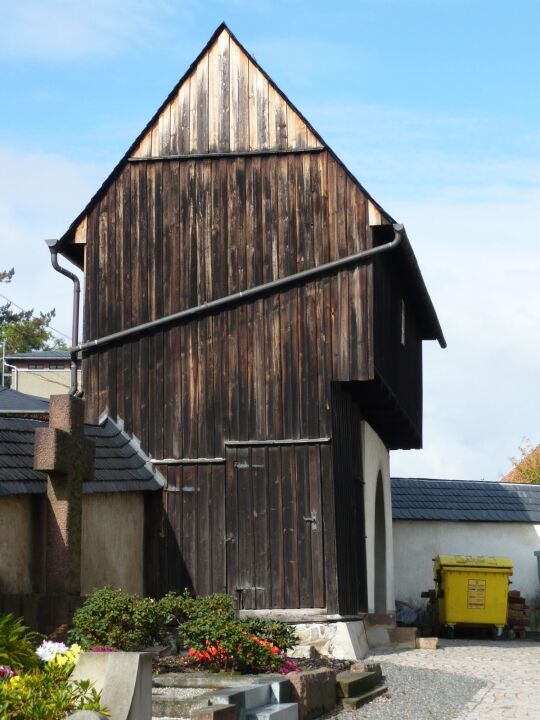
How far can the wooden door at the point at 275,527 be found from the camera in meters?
16.5

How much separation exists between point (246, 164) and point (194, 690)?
29.3 ft

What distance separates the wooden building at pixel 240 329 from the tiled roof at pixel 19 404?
2.23 metres

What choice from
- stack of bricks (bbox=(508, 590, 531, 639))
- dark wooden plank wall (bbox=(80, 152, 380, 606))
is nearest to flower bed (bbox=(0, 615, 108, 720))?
dark wooden plank wall (bbox=(80, 152, 380, 606))

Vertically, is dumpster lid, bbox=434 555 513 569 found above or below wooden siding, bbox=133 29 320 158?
below

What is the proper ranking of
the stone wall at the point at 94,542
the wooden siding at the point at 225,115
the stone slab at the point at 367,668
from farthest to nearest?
the wooden siding at the point at 225,115 < the stone slab at the point at 367,668 < the stone wall at the point at 94,542

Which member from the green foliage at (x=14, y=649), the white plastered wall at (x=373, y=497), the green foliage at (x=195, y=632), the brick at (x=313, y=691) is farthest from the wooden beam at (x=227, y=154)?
the green foliage at (x=14, y=649)

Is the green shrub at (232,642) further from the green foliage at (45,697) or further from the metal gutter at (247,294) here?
the metal gutter at (247,294)

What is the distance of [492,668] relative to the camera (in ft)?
51.8

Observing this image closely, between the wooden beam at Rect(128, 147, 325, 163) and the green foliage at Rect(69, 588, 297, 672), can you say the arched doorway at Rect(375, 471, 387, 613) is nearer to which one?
the wooden beam at Rect(128, 147, 325, 163)

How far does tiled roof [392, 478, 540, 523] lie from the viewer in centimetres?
2733

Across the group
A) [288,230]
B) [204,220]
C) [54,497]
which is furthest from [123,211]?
[54,497]

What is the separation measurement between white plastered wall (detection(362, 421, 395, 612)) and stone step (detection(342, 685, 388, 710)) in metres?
6.09

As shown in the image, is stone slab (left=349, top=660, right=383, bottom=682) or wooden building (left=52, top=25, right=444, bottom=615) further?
wooden building (left=52, top=25, right=444, bottom=615)

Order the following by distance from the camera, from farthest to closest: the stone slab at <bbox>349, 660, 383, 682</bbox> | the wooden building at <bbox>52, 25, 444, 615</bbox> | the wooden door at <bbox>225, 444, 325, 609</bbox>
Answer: the wooden building at <bbox>52, 25, 444, 615</bbox> → the wooden door at <bbox>225, 444, 325, 609</bbox> → the stone slab at <bbox>349, 660, 383, 682</bbox>
